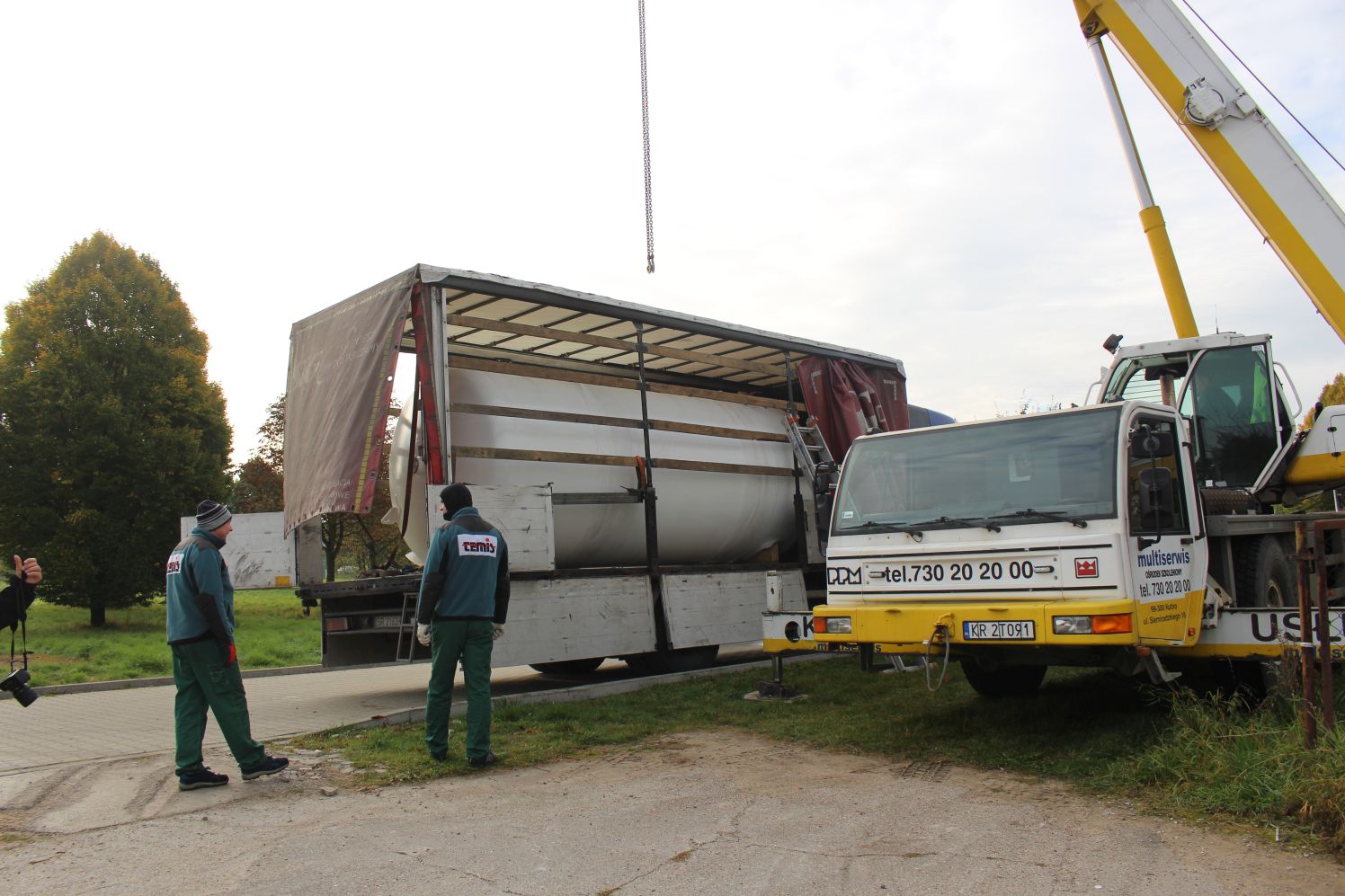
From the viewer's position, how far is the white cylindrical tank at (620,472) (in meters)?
9.54

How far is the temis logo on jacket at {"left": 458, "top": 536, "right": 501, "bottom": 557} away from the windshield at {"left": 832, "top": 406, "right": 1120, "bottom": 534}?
8.00 feet

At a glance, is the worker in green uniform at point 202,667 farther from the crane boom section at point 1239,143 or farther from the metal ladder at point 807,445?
the crane boom section at point 1239,143

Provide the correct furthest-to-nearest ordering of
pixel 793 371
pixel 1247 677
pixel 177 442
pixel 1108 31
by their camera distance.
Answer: pixel 177 442, pixel 793 371, pixel 1108 31, pixel 1247 677

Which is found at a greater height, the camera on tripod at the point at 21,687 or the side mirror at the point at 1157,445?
the side mirror at the point at 1157,445

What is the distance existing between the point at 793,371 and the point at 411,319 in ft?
18.0

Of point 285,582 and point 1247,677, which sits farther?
point 285,582

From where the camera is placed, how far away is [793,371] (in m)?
13.0

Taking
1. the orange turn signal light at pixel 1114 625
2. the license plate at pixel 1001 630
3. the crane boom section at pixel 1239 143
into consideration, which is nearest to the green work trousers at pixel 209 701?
the license plate at pixel 1001 630

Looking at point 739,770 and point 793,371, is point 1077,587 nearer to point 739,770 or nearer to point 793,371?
point 739,770

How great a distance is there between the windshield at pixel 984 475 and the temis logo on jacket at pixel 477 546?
2.44m

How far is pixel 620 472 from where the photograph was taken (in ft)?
34.1

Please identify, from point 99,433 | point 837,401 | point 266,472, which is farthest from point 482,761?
point 266,472

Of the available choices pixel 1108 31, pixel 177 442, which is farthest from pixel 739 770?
pixel 177 442

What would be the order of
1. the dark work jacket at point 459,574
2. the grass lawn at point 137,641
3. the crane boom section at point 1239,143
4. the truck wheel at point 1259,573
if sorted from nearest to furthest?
the dark work jacket at point 459,574 → the truck wheel at point 1259,573 → the crane boom section at point 1239,143 → the grass lawn at point 137,641
